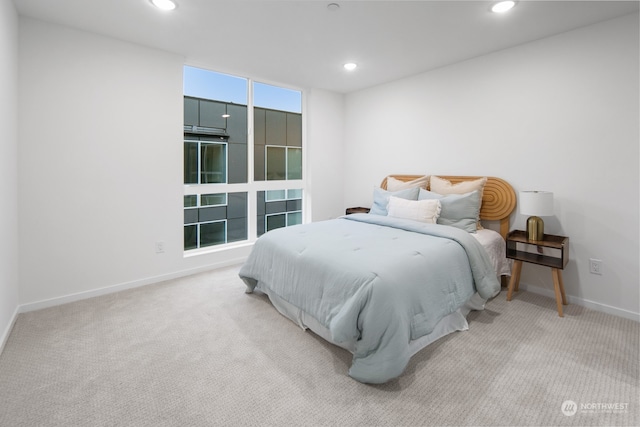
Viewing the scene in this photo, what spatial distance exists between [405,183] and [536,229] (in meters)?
1.44

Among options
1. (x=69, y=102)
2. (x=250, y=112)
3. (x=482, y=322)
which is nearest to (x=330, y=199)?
(x=250, y=112)

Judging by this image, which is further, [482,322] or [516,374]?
[482,322]

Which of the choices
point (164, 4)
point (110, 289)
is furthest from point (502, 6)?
point (110, 289)

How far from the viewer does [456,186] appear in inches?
133

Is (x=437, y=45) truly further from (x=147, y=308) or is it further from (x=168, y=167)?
(x=147, y=308)

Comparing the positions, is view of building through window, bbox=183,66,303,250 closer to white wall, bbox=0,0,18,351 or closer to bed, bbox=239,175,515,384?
bed, bbox=239,175,515,384

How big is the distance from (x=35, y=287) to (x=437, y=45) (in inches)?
167

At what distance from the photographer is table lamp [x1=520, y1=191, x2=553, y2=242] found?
2.67 meters

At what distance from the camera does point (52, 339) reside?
2217 millimetres

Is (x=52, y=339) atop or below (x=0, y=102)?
below

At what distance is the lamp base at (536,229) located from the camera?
110 inches

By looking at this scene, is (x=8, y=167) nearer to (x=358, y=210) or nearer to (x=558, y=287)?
(x=358, y=210)

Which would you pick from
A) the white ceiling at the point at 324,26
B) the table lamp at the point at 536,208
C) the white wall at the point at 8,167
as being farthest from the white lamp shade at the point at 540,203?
the white wall at the point at 8,167

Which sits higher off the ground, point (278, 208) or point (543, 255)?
point (278, 208)
